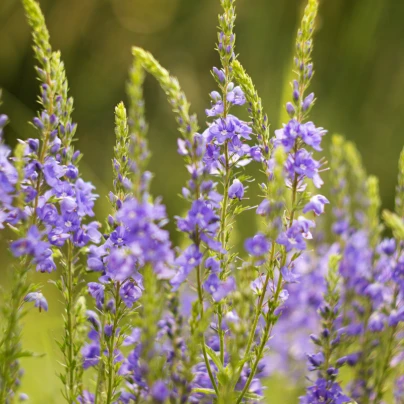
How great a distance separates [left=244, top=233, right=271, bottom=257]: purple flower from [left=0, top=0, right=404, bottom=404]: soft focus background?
622 cm

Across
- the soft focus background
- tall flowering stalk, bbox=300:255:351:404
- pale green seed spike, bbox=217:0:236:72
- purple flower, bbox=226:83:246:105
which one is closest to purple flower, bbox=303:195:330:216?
tall flowering stalk, bbox=300:255:351:404

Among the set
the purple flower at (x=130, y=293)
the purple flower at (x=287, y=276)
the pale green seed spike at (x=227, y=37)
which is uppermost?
the pale green seed spike at (x=227, y=37)

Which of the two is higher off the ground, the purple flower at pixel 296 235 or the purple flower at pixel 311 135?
the purple flower at pixel 311 135

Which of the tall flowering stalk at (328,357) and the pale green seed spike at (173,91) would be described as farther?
the tall flowering stalk at (328,357)

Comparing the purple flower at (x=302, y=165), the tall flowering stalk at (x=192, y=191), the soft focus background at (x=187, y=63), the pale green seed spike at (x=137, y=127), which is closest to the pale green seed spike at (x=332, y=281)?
the purple flower at (x=302, y=165)

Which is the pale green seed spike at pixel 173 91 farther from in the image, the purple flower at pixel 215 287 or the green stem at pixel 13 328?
the green stem at pixel 13 328

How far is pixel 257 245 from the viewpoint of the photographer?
2279mm

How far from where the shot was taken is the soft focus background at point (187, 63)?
9273mm

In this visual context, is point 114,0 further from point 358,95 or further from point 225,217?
point 225,217

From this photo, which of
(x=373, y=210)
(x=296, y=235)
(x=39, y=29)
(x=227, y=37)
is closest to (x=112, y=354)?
(x=296, y=235)

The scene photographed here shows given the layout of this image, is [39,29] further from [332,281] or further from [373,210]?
[373,210]

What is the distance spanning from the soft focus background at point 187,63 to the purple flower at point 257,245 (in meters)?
6.22

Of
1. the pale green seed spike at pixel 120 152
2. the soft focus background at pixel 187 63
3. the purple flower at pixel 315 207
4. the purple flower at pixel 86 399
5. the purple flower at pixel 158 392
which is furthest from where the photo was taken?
the soft focus background at pixel 187 63

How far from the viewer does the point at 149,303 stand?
183 cm
